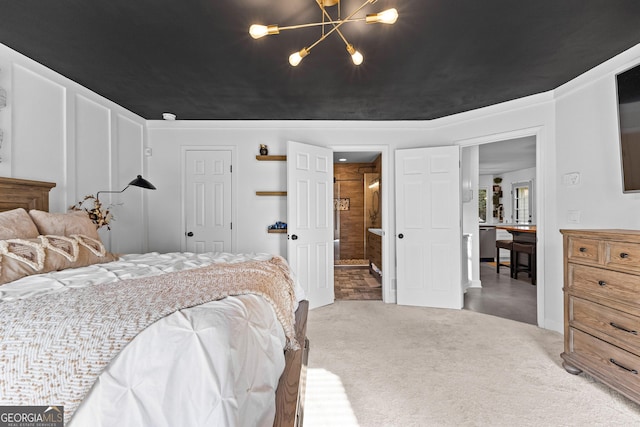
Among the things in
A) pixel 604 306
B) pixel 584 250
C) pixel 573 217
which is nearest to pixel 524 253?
pixel 573 217

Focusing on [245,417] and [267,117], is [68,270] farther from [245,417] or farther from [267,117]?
[267,117]

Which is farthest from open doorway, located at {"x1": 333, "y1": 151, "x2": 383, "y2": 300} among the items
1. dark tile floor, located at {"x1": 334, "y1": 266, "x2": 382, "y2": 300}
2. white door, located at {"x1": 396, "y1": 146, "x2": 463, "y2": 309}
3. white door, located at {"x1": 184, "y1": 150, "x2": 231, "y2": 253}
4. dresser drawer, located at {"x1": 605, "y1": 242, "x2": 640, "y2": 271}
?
dresser drawer, located at {"x1": 605, "y1": 242, "x2": 640, "y2": 271}

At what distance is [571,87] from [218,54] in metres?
3.32

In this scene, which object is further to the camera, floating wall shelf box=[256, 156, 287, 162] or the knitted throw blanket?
floating wall shelf box=[256, 156, 287, 162]

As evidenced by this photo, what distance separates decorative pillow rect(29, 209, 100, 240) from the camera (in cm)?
218

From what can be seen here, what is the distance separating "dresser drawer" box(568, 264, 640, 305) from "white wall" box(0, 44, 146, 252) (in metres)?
4.33

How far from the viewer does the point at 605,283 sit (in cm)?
212

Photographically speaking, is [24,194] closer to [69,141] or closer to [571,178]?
[69,141]

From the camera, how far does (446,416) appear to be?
187 cm

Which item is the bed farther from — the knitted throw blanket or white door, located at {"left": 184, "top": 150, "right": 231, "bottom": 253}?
white door, located at {"left": 184, "top": 150, "right": 231, "bottom": 253}

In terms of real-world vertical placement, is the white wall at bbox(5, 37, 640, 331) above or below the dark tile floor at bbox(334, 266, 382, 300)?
above

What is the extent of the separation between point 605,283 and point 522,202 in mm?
8131

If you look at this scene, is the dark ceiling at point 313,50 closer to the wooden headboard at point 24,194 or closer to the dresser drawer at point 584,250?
the wooden headboard at point 24,194

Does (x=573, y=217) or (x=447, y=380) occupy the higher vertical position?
(x=573, y=217)
